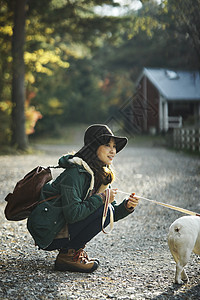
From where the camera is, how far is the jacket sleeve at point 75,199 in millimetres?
2553

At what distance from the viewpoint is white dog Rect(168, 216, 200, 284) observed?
2.44m

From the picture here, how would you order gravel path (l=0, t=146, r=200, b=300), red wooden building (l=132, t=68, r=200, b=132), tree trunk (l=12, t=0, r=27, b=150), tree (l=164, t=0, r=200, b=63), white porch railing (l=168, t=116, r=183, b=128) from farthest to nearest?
white porch railing (l=168, t=116, r=183, b=128), tree trunk (l=12, t=0, r=27, b=150), red wooden building (l=132, t=68, r=200, b=132), tree (l=164, t=0, r=200, b=63), gravel path (l=0, t=146, r=200, b=300)

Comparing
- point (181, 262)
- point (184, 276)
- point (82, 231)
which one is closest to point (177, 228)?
point (181, 262)

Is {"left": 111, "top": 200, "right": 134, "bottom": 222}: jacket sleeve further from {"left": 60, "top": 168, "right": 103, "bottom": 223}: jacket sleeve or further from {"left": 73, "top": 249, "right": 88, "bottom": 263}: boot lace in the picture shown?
{"left": 73, "top": 249, "right": 88, "bottom": 263}: boot lace

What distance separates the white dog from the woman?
0.41 metres

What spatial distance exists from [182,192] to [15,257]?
12.7 ft

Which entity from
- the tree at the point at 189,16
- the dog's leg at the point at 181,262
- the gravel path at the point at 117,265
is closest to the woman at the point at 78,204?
the gravel path at the point at 117,265

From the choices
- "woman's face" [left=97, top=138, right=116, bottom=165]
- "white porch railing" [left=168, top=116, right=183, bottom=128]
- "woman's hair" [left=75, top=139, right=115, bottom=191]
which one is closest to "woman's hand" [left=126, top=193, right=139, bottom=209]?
"woman's hair" [left=75, top=139, right=115, bottom=191]

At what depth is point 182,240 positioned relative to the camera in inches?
96.0

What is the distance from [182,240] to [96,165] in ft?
2.84

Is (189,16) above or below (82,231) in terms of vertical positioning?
above

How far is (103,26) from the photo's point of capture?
45.6 ft

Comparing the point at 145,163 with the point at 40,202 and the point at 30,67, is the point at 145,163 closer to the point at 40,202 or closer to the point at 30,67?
the point at 30,67

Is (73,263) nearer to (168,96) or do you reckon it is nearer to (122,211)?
Answer: (122,211)
